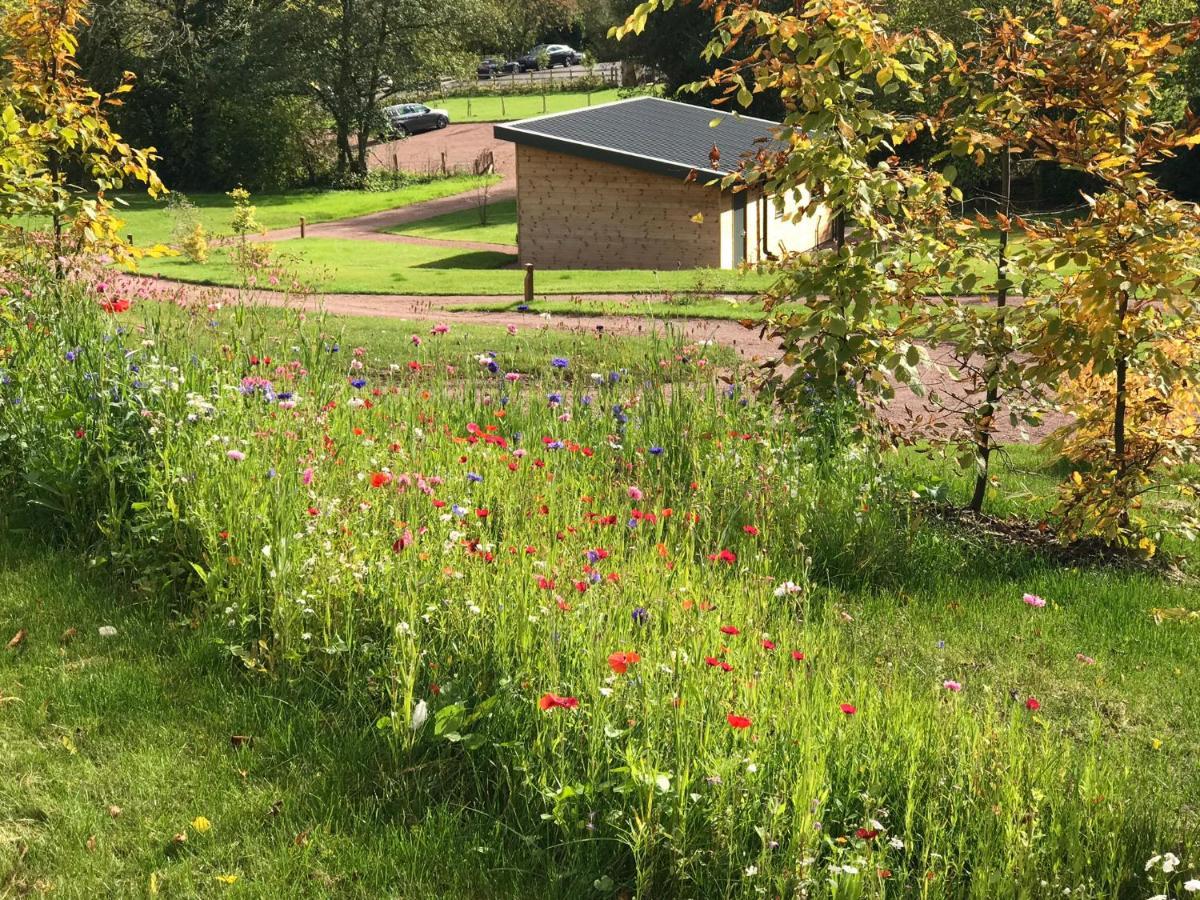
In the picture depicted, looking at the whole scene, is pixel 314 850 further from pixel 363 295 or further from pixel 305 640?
pixel 363 295

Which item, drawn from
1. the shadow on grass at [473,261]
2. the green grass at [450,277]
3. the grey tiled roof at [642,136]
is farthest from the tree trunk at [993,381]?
the shadow on grass at [473,261]

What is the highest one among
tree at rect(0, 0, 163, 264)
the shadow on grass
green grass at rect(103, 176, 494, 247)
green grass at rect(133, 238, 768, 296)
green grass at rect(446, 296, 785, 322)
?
green grass at rect(103, 176, 494, 247)

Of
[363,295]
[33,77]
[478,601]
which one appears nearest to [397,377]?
[33,77]

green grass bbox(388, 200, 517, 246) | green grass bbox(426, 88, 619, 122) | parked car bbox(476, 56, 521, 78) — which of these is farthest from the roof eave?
parked car bbox(476, 56, 521, 78)

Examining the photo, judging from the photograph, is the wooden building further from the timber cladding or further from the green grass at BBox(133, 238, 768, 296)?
the green grass at BBox(133, 238, 768, 296)

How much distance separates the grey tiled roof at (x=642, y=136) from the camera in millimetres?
24172

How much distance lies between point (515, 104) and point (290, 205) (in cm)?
2694

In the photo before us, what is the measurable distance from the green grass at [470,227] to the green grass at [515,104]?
66.7 feet

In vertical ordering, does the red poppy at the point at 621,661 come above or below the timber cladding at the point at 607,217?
below

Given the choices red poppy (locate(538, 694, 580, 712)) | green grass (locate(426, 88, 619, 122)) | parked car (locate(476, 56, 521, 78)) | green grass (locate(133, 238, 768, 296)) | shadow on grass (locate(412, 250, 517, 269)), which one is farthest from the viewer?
parked car (locate(476, 56, 521, 78))

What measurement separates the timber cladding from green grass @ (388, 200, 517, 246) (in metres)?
5.10

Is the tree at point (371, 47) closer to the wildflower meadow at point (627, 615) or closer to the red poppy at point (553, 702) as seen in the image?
the wildflower meadow at point (627, 615)

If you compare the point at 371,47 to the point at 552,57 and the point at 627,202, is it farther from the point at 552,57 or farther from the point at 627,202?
the point at 552,57

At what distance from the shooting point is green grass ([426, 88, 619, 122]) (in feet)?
196
